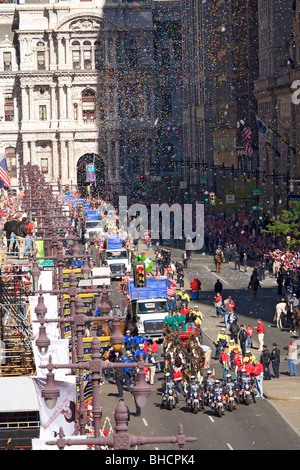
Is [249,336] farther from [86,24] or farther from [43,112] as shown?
[86,24]

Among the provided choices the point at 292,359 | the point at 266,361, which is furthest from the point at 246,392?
the point at 292,359

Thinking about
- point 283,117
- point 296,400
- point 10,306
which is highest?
point 283,117

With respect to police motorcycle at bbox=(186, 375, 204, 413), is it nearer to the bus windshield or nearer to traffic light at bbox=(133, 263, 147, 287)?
the bus windshield

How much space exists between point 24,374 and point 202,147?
357ft

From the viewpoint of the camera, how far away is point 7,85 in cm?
15300


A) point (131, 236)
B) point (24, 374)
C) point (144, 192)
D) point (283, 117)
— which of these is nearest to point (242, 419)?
point (24, 374)

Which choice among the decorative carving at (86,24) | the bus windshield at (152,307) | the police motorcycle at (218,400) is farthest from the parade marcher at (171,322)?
the decorative carving at (86,24)

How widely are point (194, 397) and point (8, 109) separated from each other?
122653mm

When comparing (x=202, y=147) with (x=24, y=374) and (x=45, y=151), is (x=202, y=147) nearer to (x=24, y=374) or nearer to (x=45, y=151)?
(x=45, y=151)

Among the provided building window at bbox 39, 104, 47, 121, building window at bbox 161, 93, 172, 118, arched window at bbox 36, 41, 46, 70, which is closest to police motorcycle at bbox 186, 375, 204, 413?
building window at bbox 39, 104, 47, 121

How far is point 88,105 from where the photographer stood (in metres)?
152

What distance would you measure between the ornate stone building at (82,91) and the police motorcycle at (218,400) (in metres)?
116

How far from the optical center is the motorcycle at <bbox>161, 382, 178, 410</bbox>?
3447 centimetres

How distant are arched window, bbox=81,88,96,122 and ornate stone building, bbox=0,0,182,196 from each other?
0.12 m
